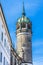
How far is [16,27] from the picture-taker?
8650 cm

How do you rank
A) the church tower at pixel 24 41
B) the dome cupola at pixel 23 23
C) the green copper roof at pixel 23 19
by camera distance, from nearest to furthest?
the church tower at pixel 24 41, the dome cupola at pixel 23 23, the green copper roof at pixel 23 19

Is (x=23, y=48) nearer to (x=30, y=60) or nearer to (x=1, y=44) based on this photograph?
(x=30, y=60)

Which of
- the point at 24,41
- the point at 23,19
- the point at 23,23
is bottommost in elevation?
the point at 24,41

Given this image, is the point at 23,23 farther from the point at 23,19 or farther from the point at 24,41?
the point at 24,41

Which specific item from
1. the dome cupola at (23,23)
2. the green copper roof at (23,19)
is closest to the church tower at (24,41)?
the dome cupola at (23,23)

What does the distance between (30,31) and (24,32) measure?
2133mm

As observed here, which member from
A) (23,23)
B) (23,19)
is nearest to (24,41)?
(23,23)

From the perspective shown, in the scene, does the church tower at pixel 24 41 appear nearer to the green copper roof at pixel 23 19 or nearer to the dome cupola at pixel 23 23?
→ the dome cupola at pixel 23 23

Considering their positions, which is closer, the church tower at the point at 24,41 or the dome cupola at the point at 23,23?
the church tower at the point at 24,41

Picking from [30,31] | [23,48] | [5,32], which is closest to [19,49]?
[23,48]

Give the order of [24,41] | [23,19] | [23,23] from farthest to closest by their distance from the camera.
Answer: [23,19], [23,23], [24,41]

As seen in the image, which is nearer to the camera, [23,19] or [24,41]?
[24,41]

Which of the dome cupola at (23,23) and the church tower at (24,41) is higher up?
the dome cupola at (23,23)

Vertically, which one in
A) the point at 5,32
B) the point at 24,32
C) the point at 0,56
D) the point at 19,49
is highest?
the point at 24,32
